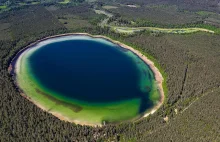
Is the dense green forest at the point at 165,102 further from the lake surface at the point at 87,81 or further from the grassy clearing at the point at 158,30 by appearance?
the grassy clearing at the point at 158,30

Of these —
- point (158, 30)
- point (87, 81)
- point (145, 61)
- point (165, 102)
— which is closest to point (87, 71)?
point (87, 81)

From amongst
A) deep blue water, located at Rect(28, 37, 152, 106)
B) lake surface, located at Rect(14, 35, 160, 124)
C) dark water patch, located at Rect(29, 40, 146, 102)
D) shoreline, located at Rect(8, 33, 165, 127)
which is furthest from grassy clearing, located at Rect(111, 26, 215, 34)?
dark water patch, located at Rect(29, 40, 146, 102)

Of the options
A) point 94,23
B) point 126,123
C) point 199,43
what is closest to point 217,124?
point 126,123

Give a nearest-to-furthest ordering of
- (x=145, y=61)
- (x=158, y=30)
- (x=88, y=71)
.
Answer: (x=88, y=71), (x=145, y=61), (x=158, y=30)

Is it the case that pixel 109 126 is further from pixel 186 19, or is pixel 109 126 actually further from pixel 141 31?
pixel 186 19

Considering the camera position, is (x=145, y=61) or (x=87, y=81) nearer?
(x=87, y=81)

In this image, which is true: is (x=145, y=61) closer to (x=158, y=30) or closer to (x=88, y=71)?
(x=88, y=71)

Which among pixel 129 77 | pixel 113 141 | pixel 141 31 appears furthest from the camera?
pixel 141 31

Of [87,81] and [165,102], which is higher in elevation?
[165,102]
